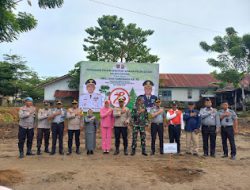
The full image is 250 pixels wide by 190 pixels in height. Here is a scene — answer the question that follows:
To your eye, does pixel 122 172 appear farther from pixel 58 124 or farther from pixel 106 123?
pixel 58 124

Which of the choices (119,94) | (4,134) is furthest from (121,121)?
(4,134)

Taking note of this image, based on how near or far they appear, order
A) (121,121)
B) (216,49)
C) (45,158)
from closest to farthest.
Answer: (45,158) < (121,121) < (216,49)

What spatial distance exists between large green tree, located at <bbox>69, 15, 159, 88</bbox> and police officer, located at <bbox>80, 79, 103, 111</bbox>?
1993 centimetres

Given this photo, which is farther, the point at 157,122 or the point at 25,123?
the point at 157,122

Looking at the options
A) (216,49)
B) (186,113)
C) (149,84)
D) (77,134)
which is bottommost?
(77,134)

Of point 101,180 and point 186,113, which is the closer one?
point 101,180

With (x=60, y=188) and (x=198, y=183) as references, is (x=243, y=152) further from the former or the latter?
(x=60, y=188)

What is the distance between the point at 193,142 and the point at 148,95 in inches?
90.2

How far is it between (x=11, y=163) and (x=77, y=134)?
2361 millimetres

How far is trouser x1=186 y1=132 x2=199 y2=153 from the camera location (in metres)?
10.9

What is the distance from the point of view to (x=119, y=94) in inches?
472

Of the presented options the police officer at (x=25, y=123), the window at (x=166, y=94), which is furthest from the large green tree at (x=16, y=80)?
the police officer at (x=25, y=123)

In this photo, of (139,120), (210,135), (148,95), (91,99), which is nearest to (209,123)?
(210,135)

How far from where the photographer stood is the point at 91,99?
463 inches
